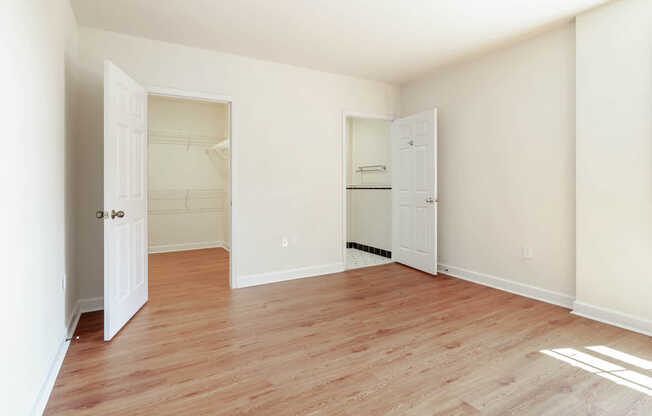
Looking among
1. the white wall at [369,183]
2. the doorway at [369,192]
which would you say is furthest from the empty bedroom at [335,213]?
the white wall at [369,183]

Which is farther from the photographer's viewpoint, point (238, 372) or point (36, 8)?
point (238, 372)

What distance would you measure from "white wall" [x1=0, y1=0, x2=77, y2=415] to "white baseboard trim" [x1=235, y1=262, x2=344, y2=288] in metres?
1.72

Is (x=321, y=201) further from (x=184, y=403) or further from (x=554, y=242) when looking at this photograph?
(x=184, y=403)

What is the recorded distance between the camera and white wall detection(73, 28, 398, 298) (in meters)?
3.17

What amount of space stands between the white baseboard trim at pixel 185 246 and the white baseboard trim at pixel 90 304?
2.76 m

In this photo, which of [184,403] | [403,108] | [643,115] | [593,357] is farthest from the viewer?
[403,108]

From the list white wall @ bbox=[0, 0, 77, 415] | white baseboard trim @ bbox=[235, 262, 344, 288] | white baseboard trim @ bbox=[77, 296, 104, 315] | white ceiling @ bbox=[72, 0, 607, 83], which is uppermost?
white ceiling @ bbox=[72, 0, 607, 83]

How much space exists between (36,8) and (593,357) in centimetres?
383

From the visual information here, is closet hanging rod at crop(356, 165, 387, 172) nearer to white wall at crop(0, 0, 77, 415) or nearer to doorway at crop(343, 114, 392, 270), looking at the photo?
doorway at crop(343, 114, 392, 270)

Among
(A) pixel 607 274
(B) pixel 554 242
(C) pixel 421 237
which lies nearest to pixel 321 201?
(C) pixel 421 237

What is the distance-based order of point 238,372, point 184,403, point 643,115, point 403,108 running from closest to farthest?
1. point 184,403
2. point 238,372
3. point 643,115
4. point 403,108

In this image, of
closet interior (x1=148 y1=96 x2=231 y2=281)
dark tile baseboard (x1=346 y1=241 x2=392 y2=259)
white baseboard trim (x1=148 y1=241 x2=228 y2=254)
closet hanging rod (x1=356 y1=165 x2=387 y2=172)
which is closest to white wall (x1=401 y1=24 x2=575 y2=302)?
dark tile baseboard (x1=346 y1=241 x2=392 y2=259)

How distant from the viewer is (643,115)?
2.61 meters

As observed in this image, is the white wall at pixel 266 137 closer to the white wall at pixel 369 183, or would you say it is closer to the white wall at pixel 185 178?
the white wall at pixel 369 183
